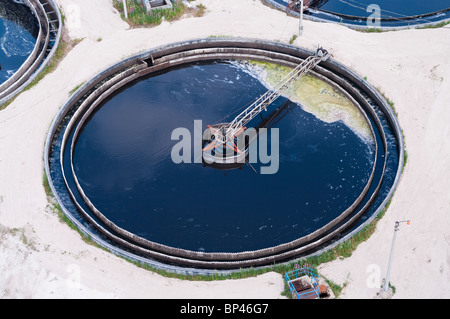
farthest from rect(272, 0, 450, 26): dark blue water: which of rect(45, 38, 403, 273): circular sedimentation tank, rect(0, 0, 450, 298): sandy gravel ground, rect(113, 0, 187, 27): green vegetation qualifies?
rect(113, 0, 187, 27): green vegetation

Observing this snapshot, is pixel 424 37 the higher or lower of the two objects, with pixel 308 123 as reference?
higher

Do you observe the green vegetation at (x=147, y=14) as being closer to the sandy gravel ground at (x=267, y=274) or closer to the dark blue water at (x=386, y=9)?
the sandy gravel ground at (x=267, y=274)

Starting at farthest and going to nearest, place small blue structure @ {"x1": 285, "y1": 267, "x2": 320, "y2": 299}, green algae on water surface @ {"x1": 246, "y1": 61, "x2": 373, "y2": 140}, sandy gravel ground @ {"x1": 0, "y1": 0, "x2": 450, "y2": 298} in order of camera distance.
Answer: green algae on water surface @ {"x1": 246, "y1": 61, "x2": 373, "y2": 140} → sandy gravel ground @ {"x1": 0, "y1": 0, "x2": 450, "y2": 298} → small blue structure @ {"x1": 285, "y1": 267, "x2": 320, "y2": 299}

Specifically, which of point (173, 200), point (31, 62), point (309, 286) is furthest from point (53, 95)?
point (309, 286)

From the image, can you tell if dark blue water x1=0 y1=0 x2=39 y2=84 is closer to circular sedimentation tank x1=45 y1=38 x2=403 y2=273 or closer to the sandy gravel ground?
the sandy gravel ground

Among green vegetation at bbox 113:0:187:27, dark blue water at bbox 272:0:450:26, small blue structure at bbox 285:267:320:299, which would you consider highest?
dark blue water at bbox 272:0:450:26

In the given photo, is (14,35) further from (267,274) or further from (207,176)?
(267,274)
